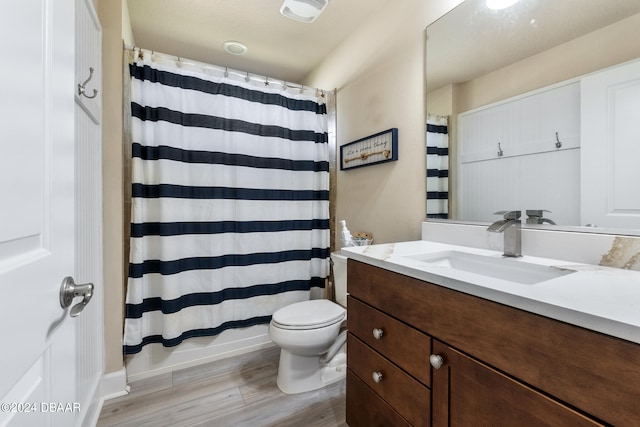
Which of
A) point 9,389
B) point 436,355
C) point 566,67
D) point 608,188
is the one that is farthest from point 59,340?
point 566,67

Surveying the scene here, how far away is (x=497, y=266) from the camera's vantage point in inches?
40.6

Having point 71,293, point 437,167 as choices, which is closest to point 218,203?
point 71,293

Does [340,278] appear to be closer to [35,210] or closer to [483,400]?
[483,400]

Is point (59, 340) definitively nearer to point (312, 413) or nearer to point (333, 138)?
point (312, 413)

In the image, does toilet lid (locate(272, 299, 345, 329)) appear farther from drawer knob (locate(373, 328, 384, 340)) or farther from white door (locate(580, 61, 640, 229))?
white door (locate(580, 61, 640, 229))

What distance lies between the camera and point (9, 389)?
409 mm

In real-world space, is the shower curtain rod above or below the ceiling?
below

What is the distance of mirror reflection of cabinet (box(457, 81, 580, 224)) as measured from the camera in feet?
3.27

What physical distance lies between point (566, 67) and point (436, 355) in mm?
1137

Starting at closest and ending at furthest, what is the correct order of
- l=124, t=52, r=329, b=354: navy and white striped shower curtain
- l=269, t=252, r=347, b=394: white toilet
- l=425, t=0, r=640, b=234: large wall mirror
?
1. l=425, t=0, r=640, b=234: large wall mirror
2. l=269, t=252, r=347, b=394: white toilet
3. l=124, t=52, r=329, b=354: navy and white striped shower curtain

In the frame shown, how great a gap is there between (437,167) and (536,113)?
0.48 meters

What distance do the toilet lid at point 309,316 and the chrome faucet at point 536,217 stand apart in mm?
1062

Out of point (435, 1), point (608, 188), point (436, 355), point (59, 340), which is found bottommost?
point (436, 355)

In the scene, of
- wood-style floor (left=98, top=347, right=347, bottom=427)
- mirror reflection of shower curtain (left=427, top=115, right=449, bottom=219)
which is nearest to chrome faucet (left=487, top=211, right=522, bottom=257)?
mirror reflection of shower curtain (left=427, top=115, right=449, bottom=219)
